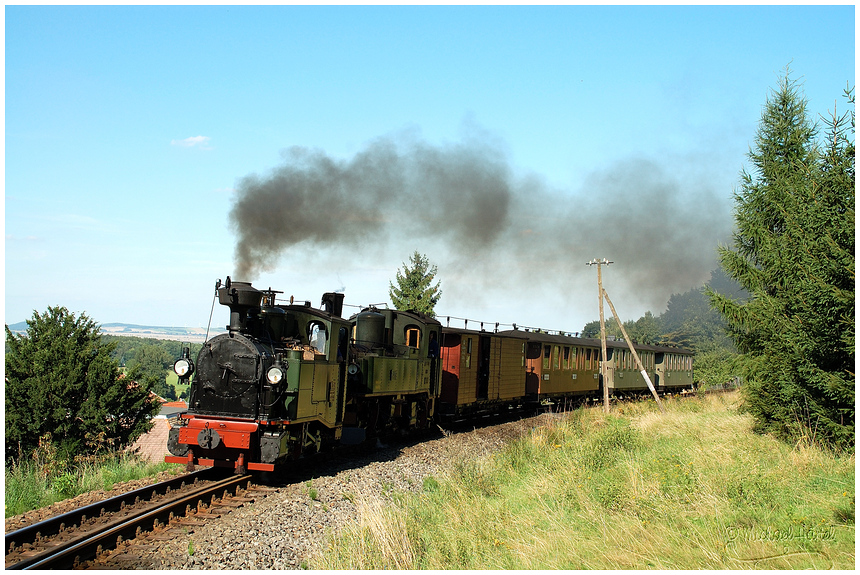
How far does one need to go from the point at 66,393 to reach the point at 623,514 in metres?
31.0

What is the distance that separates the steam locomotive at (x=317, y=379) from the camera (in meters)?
9.07

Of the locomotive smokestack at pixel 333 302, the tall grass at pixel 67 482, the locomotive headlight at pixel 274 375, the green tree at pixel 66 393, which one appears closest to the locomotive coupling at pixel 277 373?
the locomotive headlight at pixel 274 375

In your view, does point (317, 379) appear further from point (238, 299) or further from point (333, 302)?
point (333, 302)

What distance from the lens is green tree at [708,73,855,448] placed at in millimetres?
8992

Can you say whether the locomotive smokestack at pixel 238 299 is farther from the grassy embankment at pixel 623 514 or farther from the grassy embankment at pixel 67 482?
the grassy embankment at pixel 623 514

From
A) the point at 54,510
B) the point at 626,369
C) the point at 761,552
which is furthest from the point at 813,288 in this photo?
the point at 626,369

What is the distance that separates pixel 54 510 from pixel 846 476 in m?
10.7

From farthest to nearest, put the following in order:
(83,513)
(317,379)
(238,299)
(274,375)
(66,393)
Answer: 1. (66,393)
2. (317,379)
3. (238,299)
4. (274,375)
5. (83,513)

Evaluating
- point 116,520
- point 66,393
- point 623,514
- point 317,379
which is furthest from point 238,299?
point 66,393

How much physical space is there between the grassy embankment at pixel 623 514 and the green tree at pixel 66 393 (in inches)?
981

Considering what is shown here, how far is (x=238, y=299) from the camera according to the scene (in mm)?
9234

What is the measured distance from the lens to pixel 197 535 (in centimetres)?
686

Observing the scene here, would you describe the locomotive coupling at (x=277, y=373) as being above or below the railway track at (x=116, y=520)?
above

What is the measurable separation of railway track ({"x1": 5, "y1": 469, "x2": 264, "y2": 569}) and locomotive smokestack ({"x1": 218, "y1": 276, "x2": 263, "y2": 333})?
240 centimetres
